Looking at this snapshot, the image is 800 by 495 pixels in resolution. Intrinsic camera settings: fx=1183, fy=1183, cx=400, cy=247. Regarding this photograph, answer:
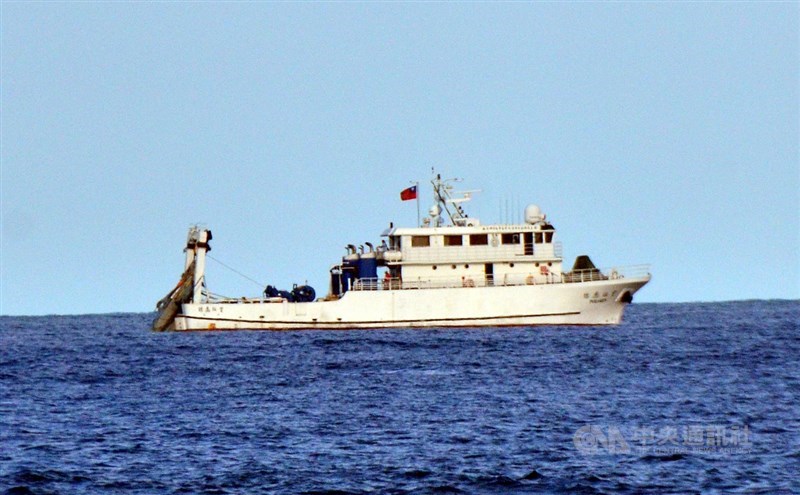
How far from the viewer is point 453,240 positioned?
53.7 metres

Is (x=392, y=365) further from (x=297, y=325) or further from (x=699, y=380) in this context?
(x=297, y=325)

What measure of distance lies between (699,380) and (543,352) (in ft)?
31.1

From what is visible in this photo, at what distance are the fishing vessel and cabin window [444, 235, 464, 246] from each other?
0.05 m

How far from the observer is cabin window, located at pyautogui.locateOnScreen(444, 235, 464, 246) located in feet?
176

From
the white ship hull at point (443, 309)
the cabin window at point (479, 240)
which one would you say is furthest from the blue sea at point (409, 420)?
the cabin window at point (479, 240)

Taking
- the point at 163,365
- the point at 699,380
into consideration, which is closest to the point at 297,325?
the point at 163,365

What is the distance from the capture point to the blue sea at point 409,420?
1927 centimetres

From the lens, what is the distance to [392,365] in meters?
37.9

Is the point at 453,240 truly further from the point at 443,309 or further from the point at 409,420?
the point at 409,420

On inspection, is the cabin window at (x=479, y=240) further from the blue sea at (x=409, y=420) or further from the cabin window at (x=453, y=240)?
the blue sea at (x=409, y=420)

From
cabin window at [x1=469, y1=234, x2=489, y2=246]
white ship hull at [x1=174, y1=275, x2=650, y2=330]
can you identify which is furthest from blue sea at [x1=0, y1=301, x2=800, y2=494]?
cabin window at [x1=469, y1=234, x2=489, y2=246]

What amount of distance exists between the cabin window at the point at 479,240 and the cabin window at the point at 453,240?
1.50ft

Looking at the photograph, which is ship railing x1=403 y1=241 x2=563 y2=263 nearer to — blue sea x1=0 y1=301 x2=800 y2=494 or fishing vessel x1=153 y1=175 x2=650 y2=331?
fishing vessel x1=153 y1=175 x2=650 y2=331

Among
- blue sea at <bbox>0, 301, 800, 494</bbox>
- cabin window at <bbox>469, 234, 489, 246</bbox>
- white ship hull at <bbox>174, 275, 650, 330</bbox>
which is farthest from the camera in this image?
cabin window at <bbox>469, 234, 489, 246</bbox>
